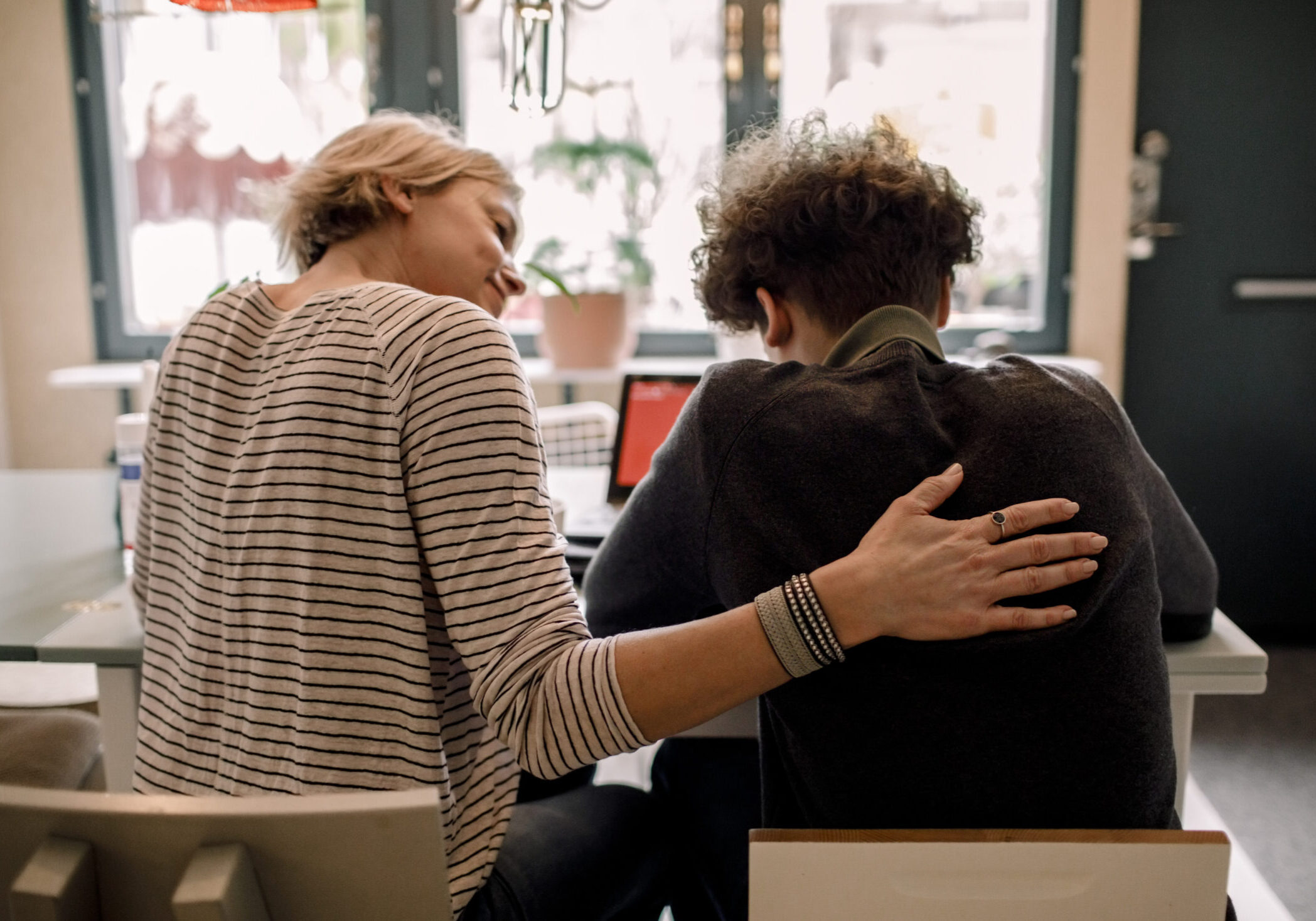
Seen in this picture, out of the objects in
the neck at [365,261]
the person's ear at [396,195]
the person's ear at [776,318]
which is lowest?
the person's ear at [776,318]

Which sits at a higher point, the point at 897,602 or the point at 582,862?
the point at 897,602

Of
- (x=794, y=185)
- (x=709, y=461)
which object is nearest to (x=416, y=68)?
(x=794, y=185)

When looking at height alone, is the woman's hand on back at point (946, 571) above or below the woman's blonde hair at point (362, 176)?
below

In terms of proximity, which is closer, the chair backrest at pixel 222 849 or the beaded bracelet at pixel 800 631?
the chair backrest at pixel 222 849

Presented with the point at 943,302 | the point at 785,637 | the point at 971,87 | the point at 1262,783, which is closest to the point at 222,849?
the point at 785,637

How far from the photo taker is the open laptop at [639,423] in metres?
1.83

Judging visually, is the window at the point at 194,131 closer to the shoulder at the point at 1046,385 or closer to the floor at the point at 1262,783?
the floor at the point at 1262,783

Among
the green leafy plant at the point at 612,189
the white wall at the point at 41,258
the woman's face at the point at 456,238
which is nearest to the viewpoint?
the woman's face at the point at 456,238

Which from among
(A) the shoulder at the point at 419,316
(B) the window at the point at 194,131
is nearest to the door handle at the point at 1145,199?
(B) the window at the point at 194,131

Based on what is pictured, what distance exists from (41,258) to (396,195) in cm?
A: 285

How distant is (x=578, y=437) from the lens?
258 cm

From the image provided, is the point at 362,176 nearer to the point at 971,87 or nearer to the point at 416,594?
the point at 416,594

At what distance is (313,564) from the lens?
2.83ft

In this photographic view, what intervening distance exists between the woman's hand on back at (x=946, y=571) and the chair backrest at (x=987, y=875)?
0.47ft
